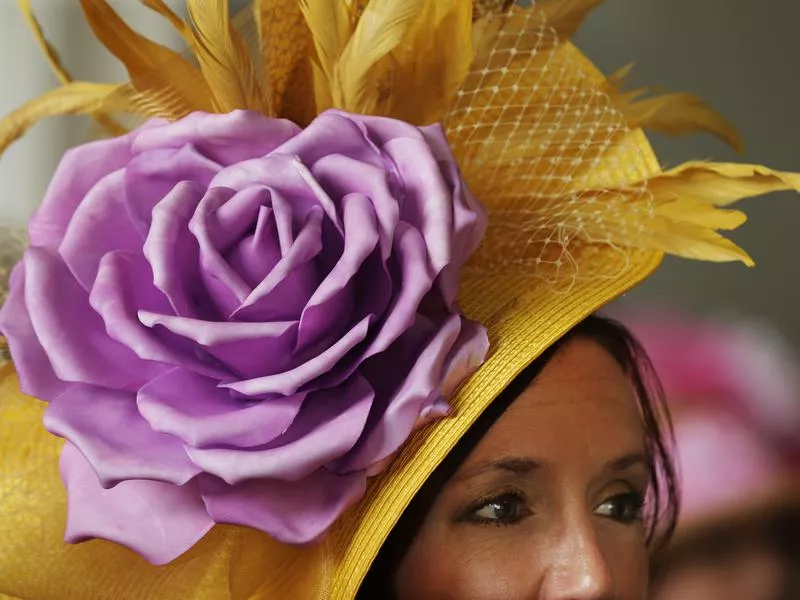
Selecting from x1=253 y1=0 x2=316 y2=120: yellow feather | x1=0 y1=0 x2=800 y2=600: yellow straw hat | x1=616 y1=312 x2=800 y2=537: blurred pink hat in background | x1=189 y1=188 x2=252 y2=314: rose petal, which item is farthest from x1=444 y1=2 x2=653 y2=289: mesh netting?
x1=616 y1=312 x2=800 y2=537: blurred pink hat in background

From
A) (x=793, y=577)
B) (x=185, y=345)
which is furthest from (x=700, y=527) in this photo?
(x=185, y=345)

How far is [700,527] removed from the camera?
1168 mm

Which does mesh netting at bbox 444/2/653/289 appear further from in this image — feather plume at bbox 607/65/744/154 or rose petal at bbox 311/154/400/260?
rose petal at bbox 311/154/400/260

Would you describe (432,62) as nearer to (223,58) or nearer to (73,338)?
(223,58)

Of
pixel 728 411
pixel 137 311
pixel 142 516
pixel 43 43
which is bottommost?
pixel 728 411

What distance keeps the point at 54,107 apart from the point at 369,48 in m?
0.23

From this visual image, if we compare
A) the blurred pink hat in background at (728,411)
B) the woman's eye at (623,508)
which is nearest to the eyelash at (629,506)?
the woman's eye at (623,508)

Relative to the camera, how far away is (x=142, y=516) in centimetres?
56

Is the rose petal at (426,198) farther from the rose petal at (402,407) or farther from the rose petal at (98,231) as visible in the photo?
the rose petal at (98,231)

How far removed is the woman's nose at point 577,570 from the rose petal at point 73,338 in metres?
0.28

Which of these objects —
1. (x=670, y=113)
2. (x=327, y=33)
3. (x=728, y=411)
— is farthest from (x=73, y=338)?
(x=728, y=411)

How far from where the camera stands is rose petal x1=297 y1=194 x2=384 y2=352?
0.52 metres

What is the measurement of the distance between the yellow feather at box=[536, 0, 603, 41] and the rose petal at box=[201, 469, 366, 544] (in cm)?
36

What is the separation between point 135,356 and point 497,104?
1.01 ft
